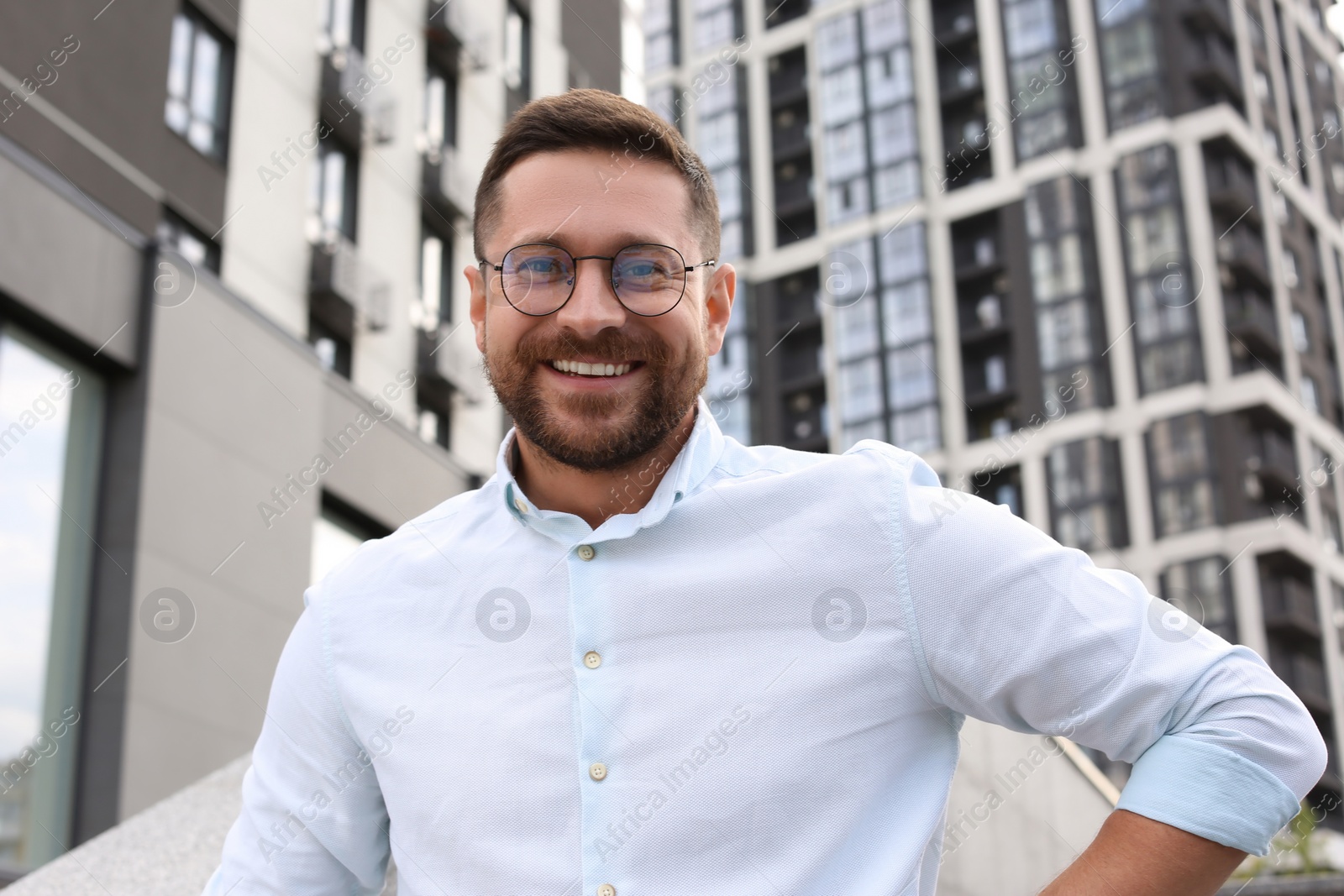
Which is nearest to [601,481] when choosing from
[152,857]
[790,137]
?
[152,857]

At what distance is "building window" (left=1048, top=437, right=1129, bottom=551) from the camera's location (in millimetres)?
43625

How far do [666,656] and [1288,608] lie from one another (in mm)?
45054

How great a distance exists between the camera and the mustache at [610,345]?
6.96 ft

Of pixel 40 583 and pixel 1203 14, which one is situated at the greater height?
pixel 1203 14

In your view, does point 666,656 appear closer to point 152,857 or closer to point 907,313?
point 152,857

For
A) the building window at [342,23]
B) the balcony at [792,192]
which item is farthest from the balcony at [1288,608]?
the building window at [342,23]

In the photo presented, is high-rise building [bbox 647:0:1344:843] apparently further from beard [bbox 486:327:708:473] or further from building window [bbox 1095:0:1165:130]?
beard [bbox 486:327:708:473]

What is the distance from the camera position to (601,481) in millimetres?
2199

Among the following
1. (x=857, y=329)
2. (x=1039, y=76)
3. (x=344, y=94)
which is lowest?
(x=344, y=94)

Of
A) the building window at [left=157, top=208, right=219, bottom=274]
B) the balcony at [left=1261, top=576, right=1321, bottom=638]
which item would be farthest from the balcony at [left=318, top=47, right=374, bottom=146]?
the balcony at [left=1261, top=576, right=1321, bottom=638]

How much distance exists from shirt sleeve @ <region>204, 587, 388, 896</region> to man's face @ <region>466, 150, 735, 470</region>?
0.57 m

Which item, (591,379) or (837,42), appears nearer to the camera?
(591,379)

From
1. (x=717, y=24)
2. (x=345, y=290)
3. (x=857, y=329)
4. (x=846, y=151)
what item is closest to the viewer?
(x=345, y=290)

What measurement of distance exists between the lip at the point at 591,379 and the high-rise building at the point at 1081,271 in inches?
1568
